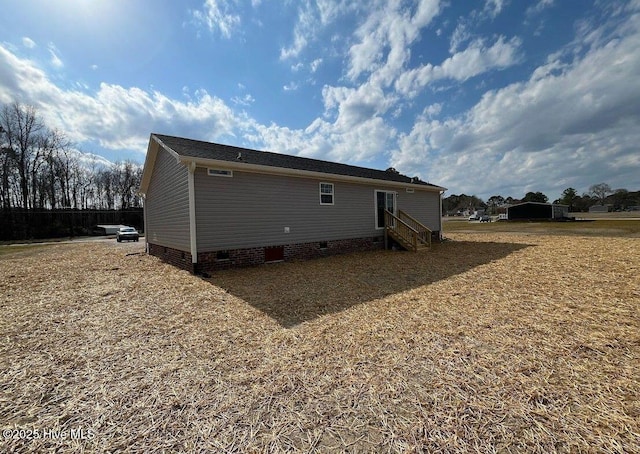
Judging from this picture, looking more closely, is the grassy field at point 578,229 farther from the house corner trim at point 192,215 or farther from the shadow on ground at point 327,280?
the house corner trim at point 192,215

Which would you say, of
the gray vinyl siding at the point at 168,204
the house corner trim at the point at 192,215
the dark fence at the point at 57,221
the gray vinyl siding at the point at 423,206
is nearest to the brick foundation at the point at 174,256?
the gray vinyl siding at the point at 168,204

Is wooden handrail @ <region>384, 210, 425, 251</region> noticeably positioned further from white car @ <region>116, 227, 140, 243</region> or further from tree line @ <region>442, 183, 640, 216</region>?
tree line @ <region>442, 183, 640, 216</region>

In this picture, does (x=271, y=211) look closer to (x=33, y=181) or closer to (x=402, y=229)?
(x=402, y=229)

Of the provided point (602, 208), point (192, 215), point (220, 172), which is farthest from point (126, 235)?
point (602, 208)

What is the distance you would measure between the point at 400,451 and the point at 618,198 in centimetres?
11611

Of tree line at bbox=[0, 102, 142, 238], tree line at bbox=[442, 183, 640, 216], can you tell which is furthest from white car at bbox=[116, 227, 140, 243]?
tree line at bbox=[442, 183, 640, 216]

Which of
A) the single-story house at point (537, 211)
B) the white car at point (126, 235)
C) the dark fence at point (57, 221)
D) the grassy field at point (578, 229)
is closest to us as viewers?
the grassy field at point (578, 229)

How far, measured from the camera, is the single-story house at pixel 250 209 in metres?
7.66

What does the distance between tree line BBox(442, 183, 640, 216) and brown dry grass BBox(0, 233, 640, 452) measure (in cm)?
7686

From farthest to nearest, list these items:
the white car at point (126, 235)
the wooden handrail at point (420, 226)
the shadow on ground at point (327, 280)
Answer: the white car at point (126, 235) < the wooden handrail at point (420, 226) < the shadow on ground at point (327, 280)

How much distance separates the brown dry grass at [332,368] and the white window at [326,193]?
543 centimetres

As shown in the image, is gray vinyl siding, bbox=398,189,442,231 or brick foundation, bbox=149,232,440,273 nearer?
brick foundation, bbox=149,232,440,273

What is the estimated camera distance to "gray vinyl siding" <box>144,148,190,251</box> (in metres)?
8.08

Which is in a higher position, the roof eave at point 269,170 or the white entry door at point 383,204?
the roof eave at point 269,170
